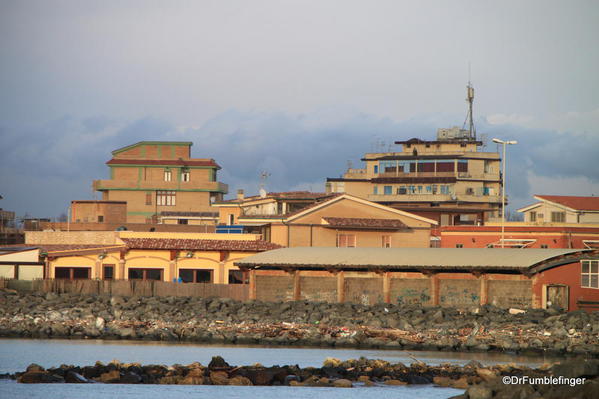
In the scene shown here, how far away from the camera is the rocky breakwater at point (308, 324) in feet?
151

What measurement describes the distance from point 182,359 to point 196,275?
24946 mm

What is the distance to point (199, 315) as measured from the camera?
5438cm

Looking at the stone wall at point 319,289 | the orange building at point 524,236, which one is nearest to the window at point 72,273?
the stone wall at point 319,289

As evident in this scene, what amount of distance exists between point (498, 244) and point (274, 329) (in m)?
27.5

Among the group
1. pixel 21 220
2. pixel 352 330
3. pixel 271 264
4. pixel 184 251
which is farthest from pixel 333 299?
pixel 21 220

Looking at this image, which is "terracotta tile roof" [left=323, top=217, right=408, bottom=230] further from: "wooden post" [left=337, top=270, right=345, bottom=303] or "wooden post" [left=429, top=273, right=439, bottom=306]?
"wooden post" [left=429, top=273, right=439, bottom=306]

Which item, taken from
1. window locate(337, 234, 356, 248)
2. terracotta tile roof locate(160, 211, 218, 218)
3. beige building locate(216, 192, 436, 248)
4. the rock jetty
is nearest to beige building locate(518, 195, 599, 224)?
beige building locate(216, 192, 436, 248)

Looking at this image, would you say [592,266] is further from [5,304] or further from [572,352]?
[5,304]

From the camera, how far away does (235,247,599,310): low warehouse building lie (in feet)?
172

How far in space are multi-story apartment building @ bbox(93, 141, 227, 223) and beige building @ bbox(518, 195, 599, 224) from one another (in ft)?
128

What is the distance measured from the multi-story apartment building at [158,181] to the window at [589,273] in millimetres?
65374

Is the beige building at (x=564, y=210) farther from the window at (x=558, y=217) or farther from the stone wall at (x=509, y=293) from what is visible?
the stone wall at (x=509, y=293)

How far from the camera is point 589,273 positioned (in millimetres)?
52719

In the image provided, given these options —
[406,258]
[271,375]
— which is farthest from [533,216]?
[271,375]
